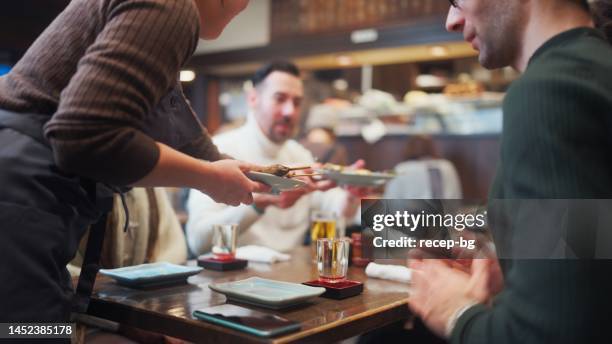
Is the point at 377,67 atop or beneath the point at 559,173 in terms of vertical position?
atop

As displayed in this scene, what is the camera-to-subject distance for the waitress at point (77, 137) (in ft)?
2.89

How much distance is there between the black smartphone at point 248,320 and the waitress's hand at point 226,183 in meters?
0.22

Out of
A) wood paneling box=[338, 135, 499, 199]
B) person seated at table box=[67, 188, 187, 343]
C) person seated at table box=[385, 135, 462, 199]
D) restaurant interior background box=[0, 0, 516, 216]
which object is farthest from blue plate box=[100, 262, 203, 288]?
wood paneling box=[338, 135, 499, 199]

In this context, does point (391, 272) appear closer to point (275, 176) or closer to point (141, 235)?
point (275, 176)

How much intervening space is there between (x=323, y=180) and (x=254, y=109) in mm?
1036

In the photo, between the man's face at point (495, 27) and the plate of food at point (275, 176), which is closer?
the man's face at point (495, 27)

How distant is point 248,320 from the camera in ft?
3.35

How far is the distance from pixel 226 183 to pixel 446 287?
459 millimetres

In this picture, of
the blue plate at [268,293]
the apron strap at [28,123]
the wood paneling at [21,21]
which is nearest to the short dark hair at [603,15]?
the blue plate at [268,293]

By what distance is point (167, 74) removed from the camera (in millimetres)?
964

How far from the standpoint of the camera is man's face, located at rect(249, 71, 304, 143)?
2.95m

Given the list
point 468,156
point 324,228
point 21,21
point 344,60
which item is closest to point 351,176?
point 324,228

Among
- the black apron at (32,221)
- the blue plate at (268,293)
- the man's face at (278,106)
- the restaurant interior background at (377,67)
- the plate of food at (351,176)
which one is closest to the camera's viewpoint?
the black apron at (32,221)

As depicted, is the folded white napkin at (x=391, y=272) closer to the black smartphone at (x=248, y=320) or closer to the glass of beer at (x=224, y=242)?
the glass of beer at (x=224, y=242)
